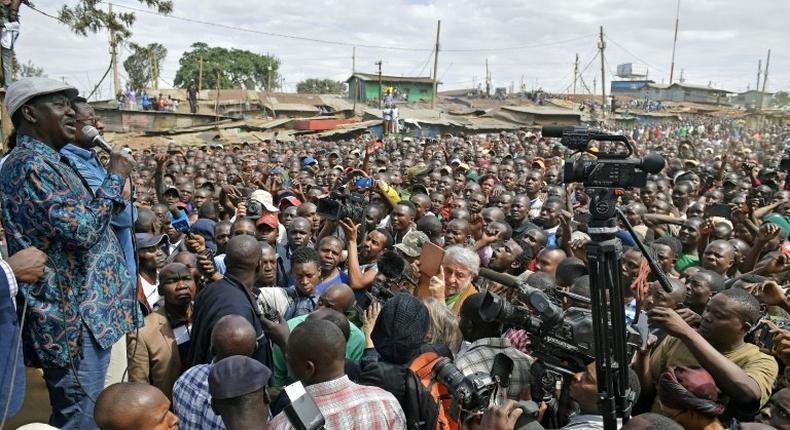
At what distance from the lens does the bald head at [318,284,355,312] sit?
352cm

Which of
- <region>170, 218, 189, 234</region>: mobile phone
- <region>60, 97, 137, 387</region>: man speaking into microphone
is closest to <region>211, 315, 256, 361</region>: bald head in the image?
<region>60, 97, 137, 387</region>: man speaking into microphone

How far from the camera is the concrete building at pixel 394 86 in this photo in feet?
138

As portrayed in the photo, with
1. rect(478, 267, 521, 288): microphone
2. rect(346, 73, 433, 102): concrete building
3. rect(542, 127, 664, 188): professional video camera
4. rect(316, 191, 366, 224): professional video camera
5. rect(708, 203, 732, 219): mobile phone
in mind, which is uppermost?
rect(346, 73, 433, 102): concrete building

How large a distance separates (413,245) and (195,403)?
100 inches

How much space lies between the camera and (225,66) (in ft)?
168

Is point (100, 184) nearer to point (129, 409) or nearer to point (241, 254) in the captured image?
point (241, 254)

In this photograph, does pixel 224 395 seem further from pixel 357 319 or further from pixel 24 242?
pixel 357 319

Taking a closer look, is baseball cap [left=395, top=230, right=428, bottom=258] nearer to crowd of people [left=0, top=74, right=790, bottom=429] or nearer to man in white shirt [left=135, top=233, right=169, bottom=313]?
crowd of people [left=0, top=74, right=790, bottom=429]

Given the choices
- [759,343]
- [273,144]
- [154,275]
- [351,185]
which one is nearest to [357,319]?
[154,275]

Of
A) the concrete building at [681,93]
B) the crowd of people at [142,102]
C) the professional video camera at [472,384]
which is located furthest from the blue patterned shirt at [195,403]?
the concrete building at [681,93]

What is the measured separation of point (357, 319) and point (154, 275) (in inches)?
64.8

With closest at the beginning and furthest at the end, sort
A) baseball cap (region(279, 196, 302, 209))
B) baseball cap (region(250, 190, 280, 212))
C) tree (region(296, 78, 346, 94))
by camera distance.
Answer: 1. baseball cap (region(250, 190, 280, 212))
2. baseball cap (region(279, 196, 302, 209))
3. tree (region(296, 78, 346, 94))

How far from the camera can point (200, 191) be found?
27.6 feet

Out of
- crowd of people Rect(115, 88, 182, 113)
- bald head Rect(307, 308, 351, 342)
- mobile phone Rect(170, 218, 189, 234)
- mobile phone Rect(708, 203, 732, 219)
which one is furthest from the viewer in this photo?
crowd of people Rect(115, 88, 182, 113)
